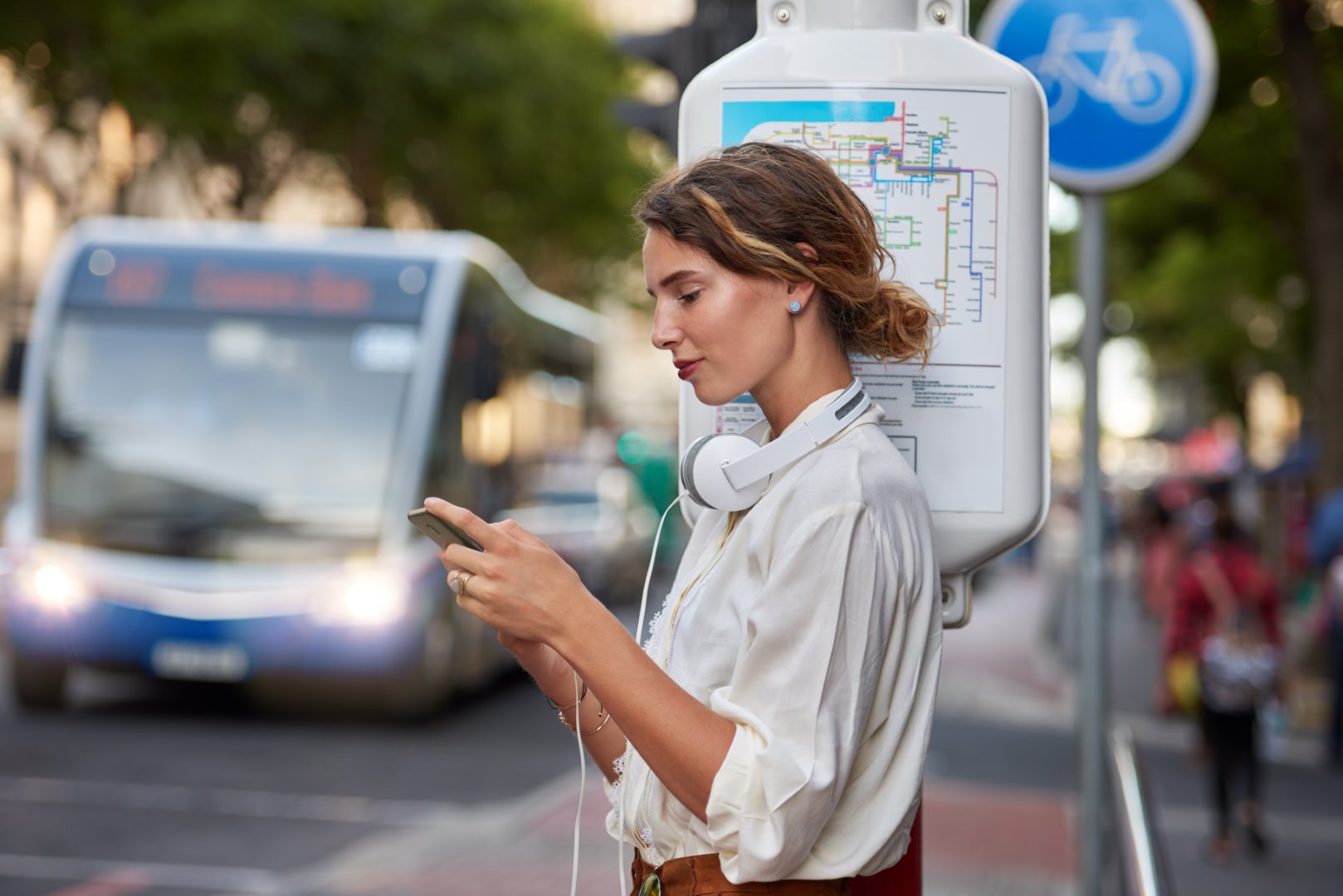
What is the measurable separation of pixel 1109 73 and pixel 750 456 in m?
3.16

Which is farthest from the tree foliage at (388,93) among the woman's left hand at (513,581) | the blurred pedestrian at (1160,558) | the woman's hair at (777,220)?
the woman's left hand at (513,581)

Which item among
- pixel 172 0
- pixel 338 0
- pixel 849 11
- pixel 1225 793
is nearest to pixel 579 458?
pixel 172 0

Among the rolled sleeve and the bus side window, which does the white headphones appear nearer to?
the rolled sleeve

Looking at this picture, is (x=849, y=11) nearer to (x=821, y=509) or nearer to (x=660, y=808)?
(x=821, y=509)

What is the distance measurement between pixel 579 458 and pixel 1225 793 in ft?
38.5

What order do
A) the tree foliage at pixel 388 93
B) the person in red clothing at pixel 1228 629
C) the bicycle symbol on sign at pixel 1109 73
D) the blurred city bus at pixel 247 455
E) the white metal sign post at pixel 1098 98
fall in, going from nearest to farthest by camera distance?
1. the white metal sign post at pixel 1098 98
2. the bicycle symbol on sign at pixel 1109 73
3. the person in red clothing at pixel 1228 629
4. the blurred city bus at pixel 247 455
5. the tree foliage at pixel 388 93

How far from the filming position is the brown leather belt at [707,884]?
1.90 metres

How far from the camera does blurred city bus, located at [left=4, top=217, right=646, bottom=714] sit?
35.9ft

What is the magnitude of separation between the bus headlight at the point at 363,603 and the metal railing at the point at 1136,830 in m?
7.77

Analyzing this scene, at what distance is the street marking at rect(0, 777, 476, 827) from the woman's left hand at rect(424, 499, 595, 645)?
21.8 feet

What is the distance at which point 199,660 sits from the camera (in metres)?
10.9

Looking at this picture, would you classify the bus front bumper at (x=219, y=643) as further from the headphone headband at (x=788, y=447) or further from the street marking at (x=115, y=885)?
the headphone headband at (x=788, y=447)

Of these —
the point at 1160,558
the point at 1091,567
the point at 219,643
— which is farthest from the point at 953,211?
the point at 1160,558

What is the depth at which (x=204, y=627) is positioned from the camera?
427 inches
